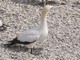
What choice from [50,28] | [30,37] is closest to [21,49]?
[30,37]

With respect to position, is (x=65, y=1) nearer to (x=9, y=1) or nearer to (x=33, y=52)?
(x=9, y=1)

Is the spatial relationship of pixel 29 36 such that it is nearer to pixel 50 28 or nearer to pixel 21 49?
pixel 21 49

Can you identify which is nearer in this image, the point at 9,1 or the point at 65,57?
the point at 65,57

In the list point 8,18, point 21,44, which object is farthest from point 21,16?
point 21,44

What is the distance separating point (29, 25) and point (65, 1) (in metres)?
2.13

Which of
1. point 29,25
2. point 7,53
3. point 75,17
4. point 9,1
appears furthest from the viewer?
point 9,1

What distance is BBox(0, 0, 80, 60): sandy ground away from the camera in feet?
24.5

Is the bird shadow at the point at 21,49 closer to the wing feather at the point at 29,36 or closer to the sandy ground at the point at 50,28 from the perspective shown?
the sandy ground at the point at 50,28

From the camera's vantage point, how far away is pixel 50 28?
875cm

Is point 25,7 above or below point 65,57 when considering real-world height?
above

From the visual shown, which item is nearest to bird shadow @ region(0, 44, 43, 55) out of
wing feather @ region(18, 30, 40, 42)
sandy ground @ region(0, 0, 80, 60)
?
sandy ground @ region(0, 0, 80, 60)

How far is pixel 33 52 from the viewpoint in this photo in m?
7.55

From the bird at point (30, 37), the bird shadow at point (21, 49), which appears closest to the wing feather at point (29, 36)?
the bird at point (30, 37)

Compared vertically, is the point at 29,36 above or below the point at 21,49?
above
